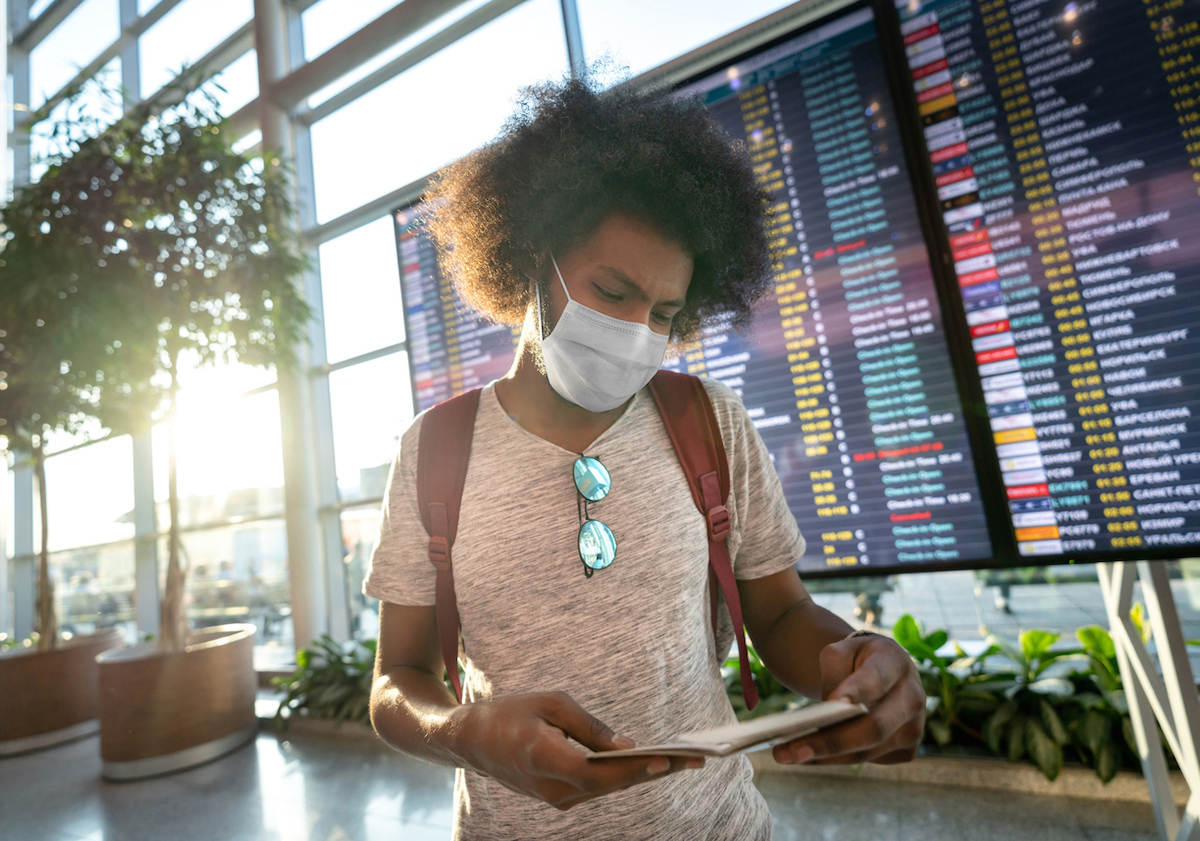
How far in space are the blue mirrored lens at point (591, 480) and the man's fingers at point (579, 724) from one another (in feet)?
1.20

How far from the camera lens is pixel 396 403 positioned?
173 inches

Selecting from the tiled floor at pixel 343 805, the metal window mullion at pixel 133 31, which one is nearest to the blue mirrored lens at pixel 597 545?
the tiled floor at pixel 343 805

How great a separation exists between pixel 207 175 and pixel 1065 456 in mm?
4230

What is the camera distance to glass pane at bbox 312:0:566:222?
396 cm

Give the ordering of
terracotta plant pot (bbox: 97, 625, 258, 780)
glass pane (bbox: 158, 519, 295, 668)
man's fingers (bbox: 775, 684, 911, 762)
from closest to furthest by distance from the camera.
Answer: man's fingers (bbox: 775, 684, 911, 762)
terracotta plant pot (bbox: 97, 625, 258, 780)
glass pane (bbox: 158, 519, 295, 668)

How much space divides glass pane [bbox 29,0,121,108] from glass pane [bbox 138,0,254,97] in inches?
27.2

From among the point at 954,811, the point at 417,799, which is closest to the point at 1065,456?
the point at 954,811

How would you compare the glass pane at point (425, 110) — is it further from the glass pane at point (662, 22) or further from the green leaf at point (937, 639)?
the green leaf at point (937, 639)

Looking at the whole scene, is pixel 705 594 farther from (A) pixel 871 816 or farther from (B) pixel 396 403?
(B) pixel 396 403

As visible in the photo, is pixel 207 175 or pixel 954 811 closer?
pixel 954 811

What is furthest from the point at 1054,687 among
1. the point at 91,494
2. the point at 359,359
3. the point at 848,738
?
the point at 91,494

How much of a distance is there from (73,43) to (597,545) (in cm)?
1001

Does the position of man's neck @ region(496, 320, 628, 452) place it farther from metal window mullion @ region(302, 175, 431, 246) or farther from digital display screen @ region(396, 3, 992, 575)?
metal window mullion @ region(302, 175, 431, 246)

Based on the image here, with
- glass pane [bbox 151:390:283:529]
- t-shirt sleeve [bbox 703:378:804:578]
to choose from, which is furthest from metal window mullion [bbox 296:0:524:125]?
t-shirt sleeve [bbox 703:378:804:578]
